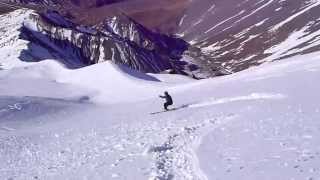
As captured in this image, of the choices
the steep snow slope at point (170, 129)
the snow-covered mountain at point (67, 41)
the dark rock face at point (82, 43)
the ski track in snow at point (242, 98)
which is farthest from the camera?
the dark rock face at point (82, 43)

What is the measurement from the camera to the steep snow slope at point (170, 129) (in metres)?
20.5

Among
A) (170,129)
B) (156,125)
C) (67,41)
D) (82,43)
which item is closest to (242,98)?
(156,125)

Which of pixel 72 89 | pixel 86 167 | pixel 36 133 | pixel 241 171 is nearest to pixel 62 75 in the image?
pixel 72 89

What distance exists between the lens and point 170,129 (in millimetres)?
28766

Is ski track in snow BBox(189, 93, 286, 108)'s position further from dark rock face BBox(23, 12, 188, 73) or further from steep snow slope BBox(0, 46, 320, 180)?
dark rock face BBox(23, 12, 188, 73)

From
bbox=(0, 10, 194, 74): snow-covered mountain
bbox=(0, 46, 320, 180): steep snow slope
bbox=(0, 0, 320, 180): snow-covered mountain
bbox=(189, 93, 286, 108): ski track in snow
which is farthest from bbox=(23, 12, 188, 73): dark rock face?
bbox=(189, 93, 286, 108): ski track in snow

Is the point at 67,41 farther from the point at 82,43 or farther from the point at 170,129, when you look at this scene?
the point at 170,129

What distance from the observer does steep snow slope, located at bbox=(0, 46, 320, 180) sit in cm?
2055

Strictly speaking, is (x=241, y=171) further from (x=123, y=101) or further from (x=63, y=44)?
(x=63, y=44)

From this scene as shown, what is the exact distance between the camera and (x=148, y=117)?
116 feet

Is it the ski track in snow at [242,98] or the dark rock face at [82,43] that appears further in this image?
the dark rock face at [82,43]

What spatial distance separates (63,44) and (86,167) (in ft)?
369

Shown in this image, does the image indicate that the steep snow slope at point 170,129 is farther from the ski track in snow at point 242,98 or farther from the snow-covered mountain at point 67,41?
the snow-covered mountain at point 67,41

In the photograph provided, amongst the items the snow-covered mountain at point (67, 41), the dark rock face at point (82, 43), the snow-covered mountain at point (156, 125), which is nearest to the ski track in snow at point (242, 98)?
the snow-covered mountain at point (156, 125)
